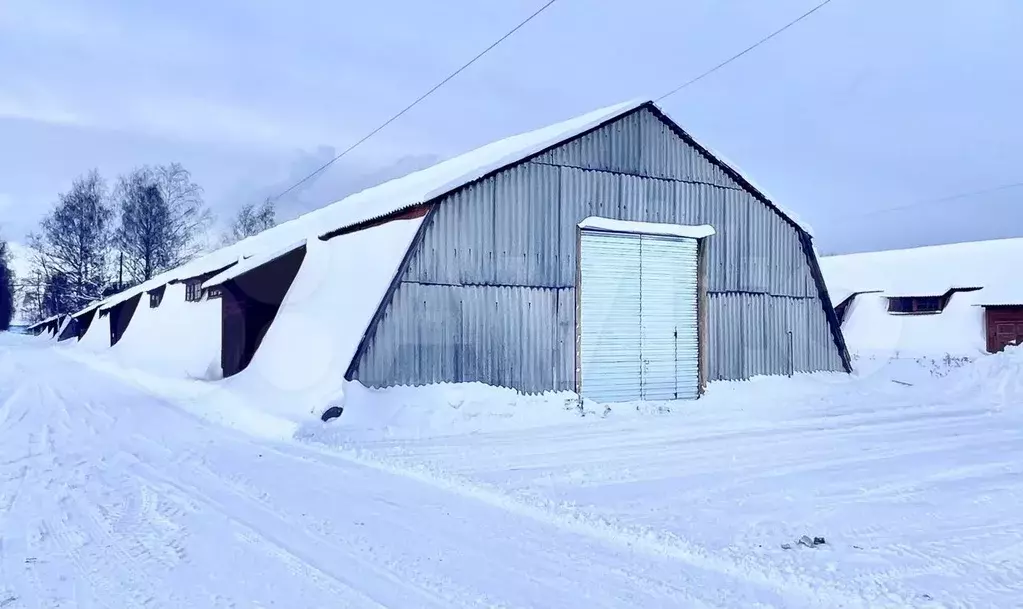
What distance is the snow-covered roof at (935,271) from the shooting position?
3889 cm

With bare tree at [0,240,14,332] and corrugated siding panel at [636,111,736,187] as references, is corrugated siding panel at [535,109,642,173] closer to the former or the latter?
corrugated siding panel at [636,111,736,187]

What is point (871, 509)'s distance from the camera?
7.14 metres

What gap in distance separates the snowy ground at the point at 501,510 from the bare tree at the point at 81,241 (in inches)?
2181

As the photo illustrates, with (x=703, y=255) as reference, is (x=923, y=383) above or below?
below

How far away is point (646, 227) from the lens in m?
15.9

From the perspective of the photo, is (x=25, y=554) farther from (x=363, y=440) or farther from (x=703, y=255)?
(x=703, y=255)

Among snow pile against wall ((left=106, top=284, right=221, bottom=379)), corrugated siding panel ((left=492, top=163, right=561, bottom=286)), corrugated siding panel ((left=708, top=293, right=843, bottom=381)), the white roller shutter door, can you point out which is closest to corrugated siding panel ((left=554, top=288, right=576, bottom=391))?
the white roller shutter door

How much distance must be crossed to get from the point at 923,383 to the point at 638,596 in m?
17.8

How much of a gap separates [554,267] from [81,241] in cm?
6046

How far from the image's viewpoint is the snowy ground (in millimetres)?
4934

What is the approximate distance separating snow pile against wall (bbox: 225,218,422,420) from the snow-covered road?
338 centimetres

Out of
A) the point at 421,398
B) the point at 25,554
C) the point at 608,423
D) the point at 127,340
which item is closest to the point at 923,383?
the point at 608,423

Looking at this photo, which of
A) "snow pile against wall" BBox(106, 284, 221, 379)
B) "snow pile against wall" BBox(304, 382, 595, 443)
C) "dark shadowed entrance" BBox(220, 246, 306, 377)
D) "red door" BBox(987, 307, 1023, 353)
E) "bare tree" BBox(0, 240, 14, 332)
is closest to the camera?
"snow pile against wall" BBox(304, 382, 595, 443)

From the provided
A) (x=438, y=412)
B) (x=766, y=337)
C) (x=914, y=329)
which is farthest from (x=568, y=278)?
(x=914, y=329)
